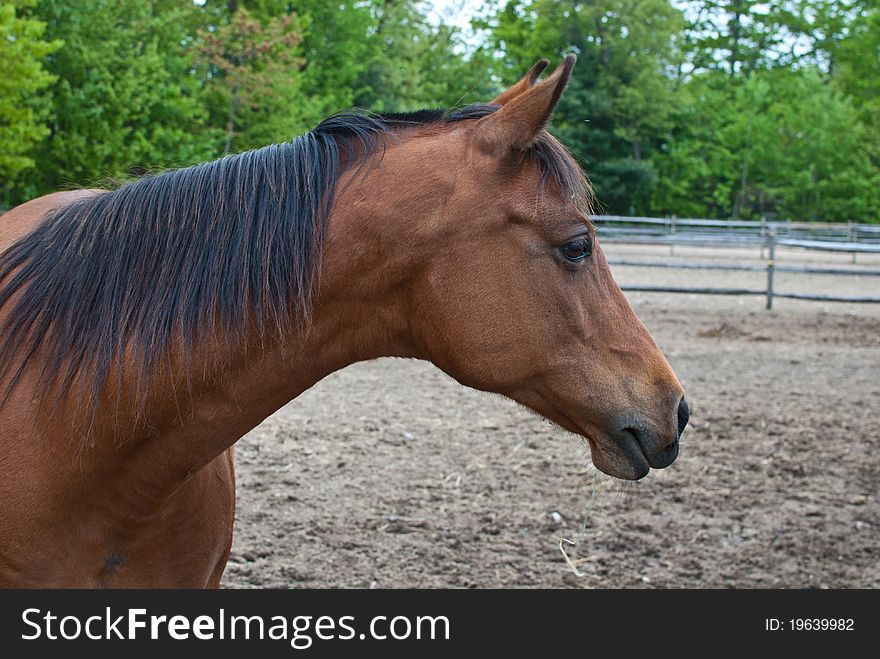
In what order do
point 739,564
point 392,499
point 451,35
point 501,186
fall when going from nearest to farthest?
point 501,186 < point 739,564 < point 392,499 < point 451,35

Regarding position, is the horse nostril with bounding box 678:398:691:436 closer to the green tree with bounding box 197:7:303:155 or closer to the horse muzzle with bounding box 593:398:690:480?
the horse muzzle with bounding box 593:398:690:480

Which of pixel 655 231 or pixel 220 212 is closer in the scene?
pixel 220 212

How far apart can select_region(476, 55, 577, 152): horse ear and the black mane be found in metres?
0.07

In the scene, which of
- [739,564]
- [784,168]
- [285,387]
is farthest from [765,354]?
[784,168]

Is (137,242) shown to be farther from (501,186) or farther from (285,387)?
(501,186)

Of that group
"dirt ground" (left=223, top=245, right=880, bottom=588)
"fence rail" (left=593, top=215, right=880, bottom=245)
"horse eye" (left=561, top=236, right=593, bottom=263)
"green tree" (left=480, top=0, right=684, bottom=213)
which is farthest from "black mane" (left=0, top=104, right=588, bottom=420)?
"green tree" (left=480, top=0, right=684, bottom=213)

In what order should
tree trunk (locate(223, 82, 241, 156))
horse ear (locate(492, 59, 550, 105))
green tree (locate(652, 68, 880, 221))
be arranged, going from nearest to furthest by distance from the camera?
horse ear (locate(492, 59, 550, 105)), tree trunk (locate(223, 82, 241, 156)), green tree (locate(652, 68, 880, 221))

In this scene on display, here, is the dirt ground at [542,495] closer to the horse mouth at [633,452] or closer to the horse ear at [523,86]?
the horse mouth at [633,452]

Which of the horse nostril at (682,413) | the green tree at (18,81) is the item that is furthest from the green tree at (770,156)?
the horse nostril at (682,413)

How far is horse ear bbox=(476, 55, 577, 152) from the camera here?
5.54 feet

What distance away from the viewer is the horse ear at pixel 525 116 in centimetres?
169

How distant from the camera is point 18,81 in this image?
13.9 m

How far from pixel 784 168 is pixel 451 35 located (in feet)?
53.6
